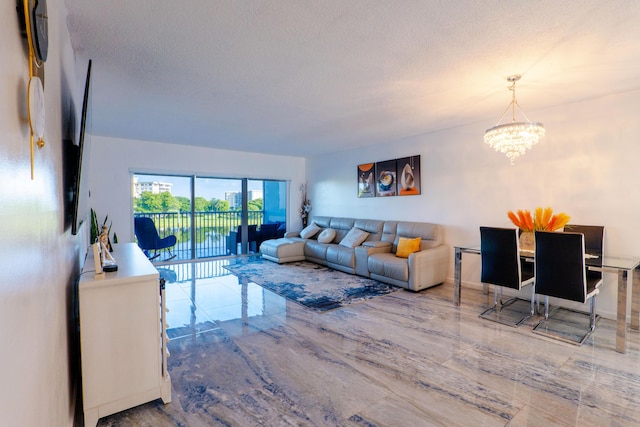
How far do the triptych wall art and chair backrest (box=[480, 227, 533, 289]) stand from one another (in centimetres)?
195

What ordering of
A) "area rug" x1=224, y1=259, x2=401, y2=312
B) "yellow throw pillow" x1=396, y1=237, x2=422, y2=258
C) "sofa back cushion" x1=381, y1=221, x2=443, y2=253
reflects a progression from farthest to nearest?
"sofa back cushion" x1=381, y1=221, x2=443, y2=253 < "yellow throw pillow" x1=396, y1=237, x2=422, y2=258 < "area rug" x1=224, y1=259, x2=401, y2=312

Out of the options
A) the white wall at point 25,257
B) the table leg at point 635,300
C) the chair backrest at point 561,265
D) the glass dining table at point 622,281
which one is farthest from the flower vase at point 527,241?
the white wall at point 25,257

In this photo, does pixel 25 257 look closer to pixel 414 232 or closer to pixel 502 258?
pixel 502 258

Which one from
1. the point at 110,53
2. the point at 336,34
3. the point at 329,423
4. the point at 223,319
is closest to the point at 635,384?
the point at 329,423

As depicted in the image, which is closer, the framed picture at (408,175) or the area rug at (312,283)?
the area rug at (312,283)

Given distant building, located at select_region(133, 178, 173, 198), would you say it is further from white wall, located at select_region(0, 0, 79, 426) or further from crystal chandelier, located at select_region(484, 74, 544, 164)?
crystal chandelier, located at select_region(484, 74, 544, 164)

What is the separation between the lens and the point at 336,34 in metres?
2.11

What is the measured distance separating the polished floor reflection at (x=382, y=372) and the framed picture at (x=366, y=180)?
289 cm

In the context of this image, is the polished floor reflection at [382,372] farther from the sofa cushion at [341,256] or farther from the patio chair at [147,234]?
the patio chair at [147,234]

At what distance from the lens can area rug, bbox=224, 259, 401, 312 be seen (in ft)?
13.0

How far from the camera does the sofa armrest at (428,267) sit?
14.0 ft

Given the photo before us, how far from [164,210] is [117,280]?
193 inches

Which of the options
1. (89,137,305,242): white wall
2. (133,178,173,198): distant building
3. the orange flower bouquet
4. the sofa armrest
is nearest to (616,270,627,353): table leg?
the orange flower bouquet

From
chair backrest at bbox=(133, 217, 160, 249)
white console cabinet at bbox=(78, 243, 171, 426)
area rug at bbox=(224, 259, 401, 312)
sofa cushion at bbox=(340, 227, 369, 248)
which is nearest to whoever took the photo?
white console cabinet at bbox=(78, 243, 171, 426)
